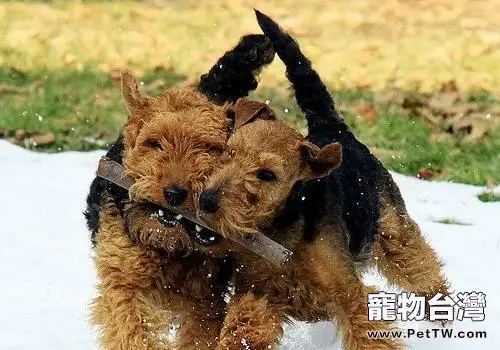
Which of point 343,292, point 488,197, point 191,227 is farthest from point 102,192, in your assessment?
point 488,197

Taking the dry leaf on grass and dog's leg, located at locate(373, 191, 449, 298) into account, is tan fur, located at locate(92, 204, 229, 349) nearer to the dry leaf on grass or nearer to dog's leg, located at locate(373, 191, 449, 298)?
dog's leg, located at locate(373, 191, 449, 298)

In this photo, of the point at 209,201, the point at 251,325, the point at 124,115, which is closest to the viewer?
the point at 209,201

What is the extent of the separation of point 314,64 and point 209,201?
741 cm

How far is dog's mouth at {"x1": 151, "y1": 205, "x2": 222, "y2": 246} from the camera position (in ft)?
10.5

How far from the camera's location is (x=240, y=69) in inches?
162

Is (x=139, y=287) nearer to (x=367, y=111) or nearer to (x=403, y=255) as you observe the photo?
(x=403, y=255)

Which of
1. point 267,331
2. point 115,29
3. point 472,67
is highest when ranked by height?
point 267,331

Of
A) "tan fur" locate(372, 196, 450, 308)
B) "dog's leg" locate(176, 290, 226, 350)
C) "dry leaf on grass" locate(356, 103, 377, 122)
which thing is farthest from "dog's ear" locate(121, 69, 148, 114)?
"dry leaf on grass" locate(356, 103, 377, 122)

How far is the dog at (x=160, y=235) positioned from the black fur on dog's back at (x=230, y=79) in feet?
0.18

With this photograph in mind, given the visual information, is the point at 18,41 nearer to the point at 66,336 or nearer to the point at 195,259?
the point at 66,336

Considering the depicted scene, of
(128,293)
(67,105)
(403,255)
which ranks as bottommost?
(67,105)

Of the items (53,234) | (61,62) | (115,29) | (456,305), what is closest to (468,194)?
(456,305)

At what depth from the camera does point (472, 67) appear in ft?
33.6

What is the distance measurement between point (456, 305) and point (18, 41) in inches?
290
